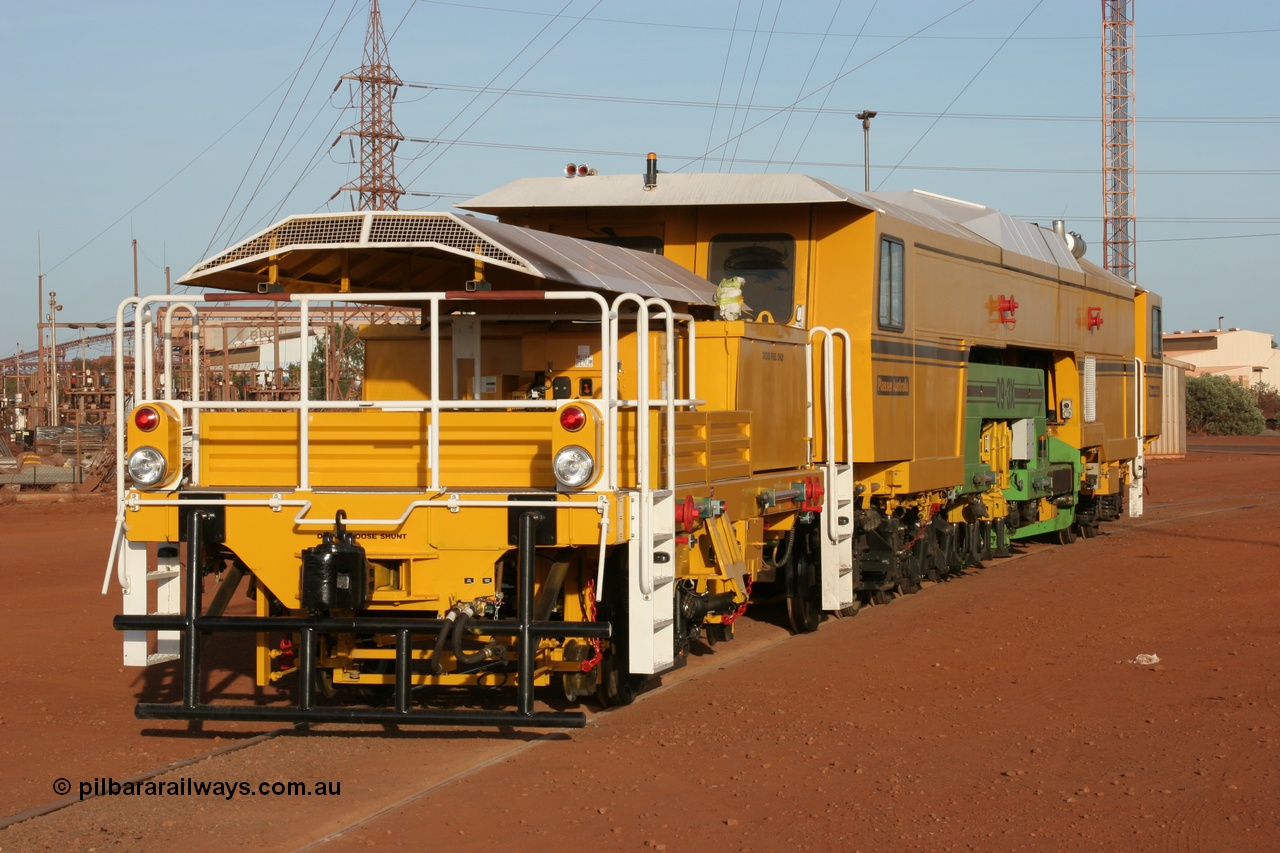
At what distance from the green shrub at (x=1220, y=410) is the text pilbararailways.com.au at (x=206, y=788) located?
69.6 metres

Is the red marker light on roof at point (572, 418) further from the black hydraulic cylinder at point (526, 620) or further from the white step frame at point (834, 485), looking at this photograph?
the white step frame at point (834, 485)

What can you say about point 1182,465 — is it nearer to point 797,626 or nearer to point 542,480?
point 797,626

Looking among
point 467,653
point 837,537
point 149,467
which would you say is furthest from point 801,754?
point 837,537

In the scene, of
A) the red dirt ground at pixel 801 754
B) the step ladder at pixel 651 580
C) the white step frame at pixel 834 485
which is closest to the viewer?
the red dirt ground at pixel 801 754

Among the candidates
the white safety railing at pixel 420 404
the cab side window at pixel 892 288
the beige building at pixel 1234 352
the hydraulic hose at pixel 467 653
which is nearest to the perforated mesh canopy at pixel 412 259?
the white safety railing at pixel 420 404

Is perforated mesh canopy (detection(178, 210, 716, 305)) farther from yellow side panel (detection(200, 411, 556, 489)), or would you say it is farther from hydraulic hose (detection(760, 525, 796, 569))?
hydraulic hose (detection(760, 525, 796, 569))

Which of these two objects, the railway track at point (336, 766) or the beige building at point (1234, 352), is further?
the beige building at point (1234, 352)

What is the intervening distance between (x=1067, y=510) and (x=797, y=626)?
876 centimetres

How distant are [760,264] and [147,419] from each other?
19.8ft

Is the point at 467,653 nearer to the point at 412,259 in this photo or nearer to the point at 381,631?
the point at 381,631

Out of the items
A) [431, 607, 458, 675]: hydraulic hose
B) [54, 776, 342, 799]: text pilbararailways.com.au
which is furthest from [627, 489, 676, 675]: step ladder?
[54, 776, 342, 799]: text pilbararailways.com.au

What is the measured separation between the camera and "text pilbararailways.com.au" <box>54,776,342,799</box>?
6.89 m

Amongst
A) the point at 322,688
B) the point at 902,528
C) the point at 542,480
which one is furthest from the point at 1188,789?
the point at 902,528

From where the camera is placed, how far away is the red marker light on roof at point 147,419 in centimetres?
802
